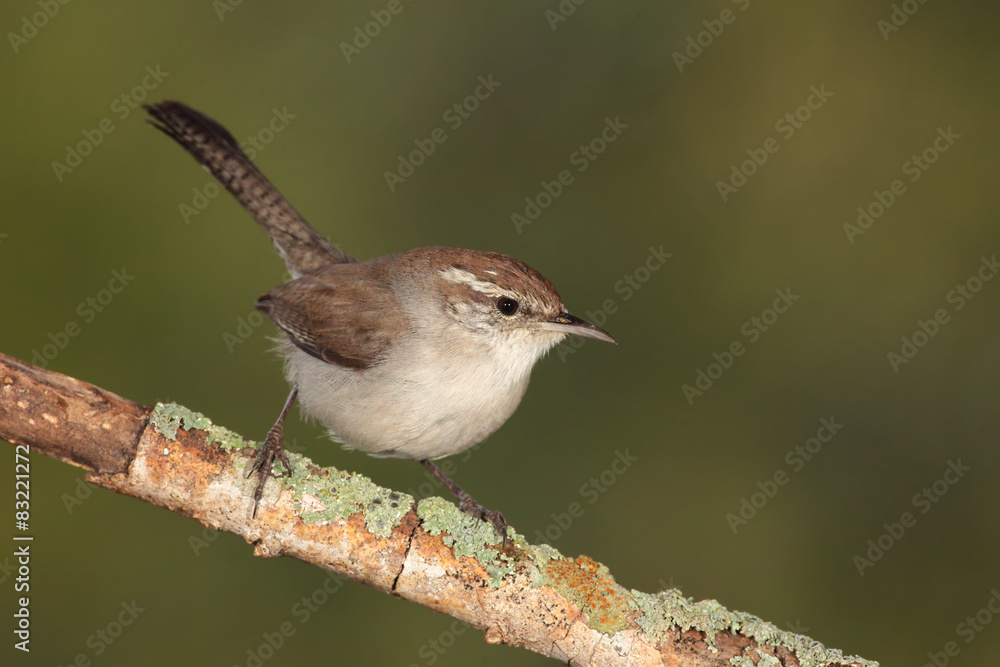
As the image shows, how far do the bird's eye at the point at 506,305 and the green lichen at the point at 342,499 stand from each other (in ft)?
4.26

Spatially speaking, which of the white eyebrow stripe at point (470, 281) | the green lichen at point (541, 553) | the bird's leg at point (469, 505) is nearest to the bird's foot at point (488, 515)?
the bird's leg at point (469, 505)

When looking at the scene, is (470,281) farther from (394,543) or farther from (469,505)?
(394,543)

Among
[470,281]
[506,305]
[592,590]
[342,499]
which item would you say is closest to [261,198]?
[470,281]

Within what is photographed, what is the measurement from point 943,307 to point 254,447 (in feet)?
18.6

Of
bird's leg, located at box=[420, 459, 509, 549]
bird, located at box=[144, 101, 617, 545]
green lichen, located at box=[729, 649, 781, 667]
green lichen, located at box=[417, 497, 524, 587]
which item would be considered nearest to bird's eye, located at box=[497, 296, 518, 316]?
bird, located at box=[144, 101, 617, 545]

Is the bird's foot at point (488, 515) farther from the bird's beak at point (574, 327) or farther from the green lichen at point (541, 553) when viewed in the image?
the bird's beak at point (574, 327)

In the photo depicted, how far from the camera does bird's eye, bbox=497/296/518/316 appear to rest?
16.1 ft

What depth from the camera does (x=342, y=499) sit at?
13.3 feet

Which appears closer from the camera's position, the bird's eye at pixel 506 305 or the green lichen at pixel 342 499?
the green lichen at pixel 342 499

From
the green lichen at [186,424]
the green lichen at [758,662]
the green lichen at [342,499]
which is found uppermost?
the green lichen at [758,662]

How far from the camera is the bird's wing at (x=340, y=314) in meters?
5.16

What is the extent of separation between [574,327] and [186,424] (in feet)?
A: 6.90

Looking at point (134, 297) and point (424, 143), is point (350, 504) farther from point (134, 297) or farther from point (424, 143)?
point (424, 143)

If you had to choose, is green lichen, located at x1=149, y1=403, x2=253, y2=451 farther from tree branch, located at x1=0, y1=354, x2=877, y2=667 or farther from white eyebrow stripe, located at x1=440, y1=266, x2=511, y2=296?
white eyebrow stripe, located at x1=440, y1=266, x2=511, y2=296
